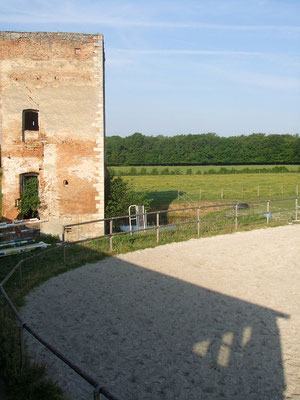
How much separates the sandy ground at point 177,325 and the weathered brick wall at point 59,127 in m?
6.08

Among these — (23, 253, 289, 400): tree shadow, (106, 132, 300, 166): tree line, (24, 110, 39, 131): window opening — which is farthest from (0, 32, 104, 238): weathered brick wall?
(106, 132, 300, 166): tree line

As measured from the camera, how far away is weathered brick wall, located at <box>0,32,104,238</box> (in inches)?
647

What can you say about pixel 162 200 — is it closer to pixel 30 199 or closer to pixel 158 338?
pixel 30 199

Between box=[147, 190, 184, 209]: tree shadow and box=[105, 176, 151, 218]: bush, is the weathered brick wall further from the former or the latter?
box=[147, 190, 184, 209]: tree shadow

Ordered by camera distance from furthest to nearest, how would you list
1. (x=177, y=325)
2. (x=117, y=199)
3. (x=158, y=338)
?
(x=117, y=199), (x=177, y=325), (x=158, y=338)

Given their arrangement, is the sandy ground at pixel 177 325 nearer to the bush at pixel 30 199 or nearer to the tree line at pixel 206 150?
the bush at pixel 30 199

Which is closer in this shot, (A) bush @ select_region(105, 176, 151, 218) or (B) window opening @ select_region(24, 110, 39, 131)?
(A) bush @ select_region(105, 176, 151, 218)

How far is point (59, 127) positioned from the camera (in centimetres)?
1661

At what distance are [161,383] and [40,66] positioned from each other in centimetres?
1441

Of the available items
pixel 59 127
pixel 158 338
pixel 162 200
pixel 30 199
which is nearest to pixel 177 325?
pixel 158 338

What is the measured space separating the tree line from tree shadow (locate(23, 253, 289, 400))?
3218 inches

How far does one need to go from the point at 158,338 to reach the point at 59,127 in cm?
1208

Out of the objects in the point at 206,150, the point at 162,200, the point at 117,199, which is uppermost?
the point at 206,150

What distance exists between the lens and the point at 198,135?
10062 centimetres
